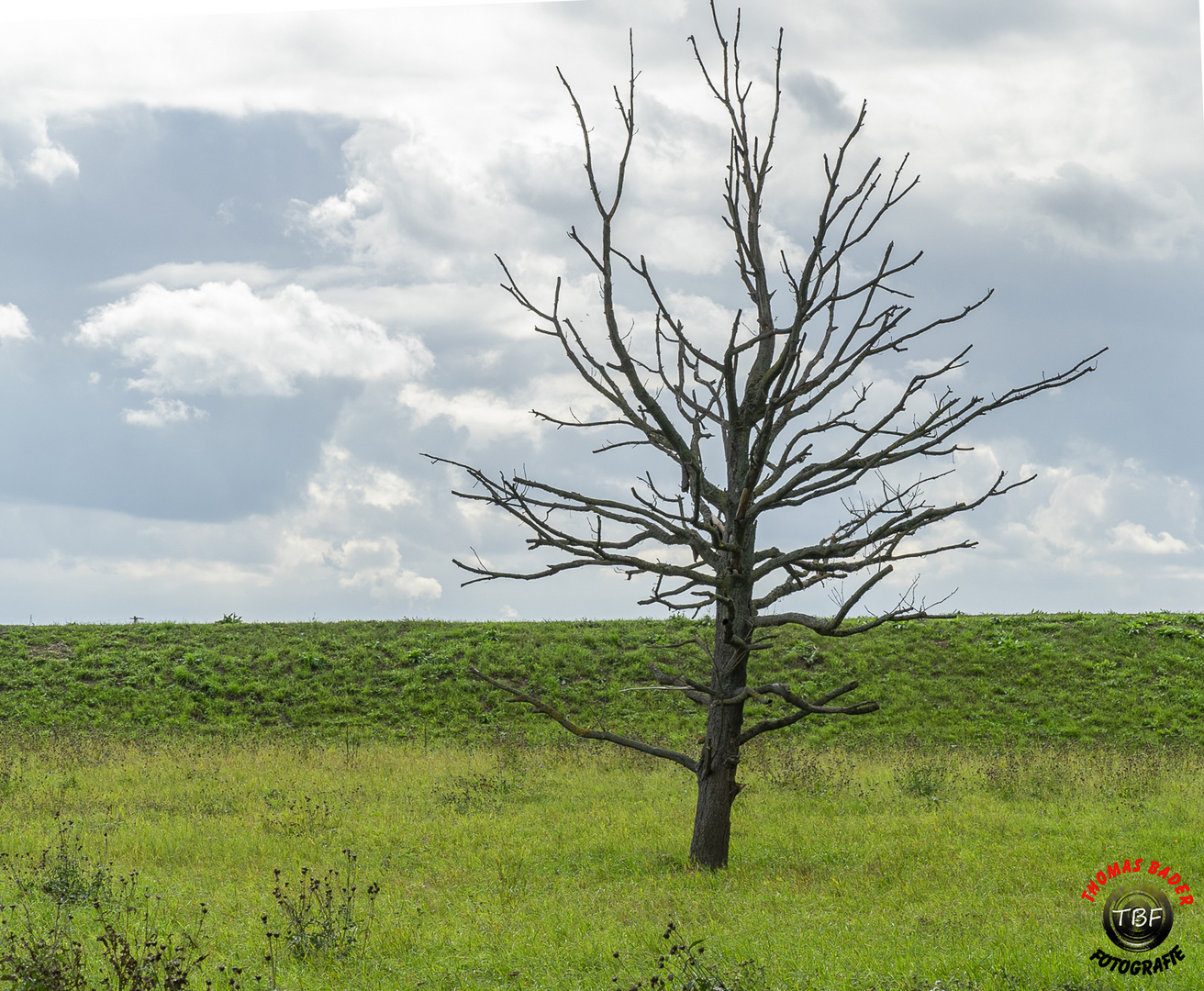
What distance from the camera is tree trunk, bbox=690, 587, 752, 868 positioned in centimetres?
1052

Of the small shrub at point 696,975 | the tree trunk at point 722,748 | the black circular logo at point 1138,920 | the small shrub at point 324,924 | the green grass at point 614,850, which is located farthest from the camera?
the tree trunk at point 722,748

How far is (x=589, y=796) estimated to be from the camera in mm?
15672

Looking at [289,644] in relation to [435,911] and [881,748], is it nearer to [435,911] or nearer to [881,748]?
[881,748]

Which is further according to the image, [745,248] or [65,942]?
[745,248]

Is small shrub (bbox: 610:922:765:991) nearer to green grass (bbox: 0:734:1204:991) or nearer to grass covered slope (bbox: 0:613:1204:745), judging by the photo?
green grass (bbox: 0:734:1204:991)

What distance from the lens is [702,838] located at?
10.7 meters

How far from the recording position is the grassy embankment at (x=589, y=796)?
8148 millimetres

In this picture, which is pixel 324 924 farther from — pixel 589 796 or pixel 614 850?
pixel 589 796

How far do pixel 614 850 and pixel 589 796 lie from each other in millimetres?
3782

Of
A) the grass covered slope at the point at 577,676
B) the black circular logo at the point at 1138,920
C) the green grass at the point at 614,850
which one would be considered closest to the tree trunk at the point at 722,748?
the green grass at the point at 614,850

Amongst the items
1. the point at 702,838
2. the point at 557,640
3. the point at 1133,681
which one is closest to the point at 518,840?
the point at 702,838

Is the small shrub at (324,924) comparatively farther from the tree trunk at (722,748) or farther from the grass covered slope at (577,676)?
the grass covered slope at (577,676)

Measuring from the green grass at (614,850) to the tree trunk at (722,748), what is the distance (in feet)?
1.34

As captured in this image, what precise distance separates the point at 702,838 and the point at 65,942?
6.89 metres
